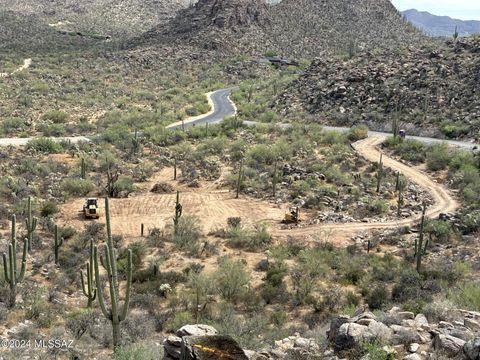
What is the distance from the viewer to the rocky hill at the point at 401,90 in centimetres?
4312

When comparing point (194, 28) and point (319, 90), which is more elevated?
point (194, 28)

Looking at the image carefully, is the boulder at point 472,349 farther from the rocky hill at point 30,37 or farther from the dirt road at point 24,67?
the rocky hill at point 30,37

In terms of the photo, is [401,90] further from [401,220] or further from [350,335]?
[350,335]

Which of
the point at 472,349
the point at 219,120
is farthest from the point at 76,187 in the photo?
the point at 219,120

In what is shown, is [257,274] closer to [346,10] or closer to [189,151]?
[189,151]

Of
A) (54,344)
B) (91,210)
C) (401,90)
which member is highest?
(401,90)

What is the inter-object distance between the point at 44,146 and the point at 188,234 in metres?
17.4

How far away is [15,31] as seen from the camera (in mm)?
96625

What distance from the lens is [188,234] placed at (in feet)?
72.9

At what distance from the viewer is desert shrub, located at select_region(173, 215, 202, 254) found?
2114 centimetres

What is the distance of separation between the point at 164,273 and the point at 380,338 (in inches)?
418

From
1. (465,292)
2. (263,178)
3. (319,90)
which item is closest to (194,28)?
(319,90)

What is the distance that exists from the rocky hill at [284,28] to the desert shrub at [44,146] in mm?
56041

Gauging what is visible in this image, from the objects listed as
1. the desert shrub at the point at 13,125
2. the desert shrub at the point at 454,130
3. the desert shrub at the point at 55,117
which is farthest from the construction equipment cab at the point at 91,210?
the desert shrub at the point at 454,130
